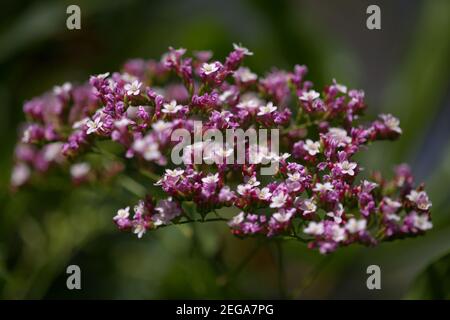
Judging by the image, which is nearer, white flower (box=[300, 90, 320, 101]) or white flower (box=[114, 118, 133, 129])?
white flower (box=[114, 118, 133, 129])

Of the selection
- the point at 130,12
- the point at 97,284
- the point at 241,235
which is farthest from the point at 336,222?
the point at 130,12

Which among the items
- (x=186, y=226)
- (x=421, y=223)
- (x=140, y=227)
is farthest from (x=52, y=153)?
(x=421, y=223)

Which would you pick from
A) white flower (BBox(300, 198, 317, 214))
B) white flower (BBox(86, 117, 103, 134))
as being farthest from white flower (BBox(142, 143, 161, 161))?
white flower (BBox(300, 198, 317, 214))

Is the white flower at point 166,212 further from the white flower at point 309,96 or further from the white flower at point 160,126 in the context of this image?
the white flower at point 309,96

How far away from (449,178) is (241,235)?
102 cm

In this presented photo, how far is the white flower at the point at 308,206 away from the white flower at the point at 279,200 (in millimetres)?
36

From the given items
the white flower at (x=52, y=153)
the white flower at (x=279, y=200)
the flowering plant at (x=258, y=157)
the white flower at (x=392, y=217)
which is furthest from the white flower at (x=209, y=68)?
the white flower at (x=52, y=153)

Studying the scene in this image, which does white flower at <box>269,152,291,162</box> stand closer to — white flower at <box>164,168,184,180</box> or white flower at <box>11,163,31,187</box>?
white flower at <box>164,168,184,180</box>

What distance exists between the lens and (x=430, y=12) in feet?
6.61

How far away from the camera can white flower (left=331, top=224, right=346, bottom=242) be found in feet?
3.00

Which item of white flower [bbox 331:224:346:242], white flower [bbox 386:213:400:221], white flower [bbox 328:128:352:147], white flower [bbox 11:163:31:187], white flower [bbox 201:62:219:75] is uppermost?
white flower [bbox 11:163:31:187]

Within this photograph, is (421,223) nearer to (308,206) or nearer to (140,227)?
(308,206)

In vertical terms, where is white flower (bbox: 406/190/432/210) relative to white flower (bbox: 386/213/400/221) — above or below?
above

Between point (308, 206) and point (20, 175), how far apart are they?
72cm
